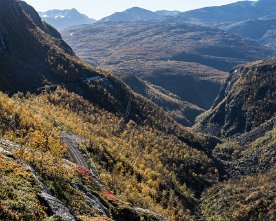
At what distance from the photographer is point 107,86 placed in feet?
634

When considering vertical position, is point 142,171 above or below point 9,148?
below

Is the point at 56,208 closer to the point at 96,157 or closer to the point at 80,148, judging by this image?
the point at 80,148

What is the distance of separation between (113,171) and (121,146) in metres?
35.1

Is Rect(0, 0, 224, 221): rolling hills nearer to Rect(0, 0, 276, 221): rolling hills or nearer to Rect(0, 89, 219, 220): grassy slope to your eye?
Rect(0, 0, 276, 221): rolling hills

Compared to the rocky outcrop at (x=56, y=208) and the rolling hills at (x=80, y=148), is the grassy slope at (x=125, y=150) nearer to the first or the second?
the rolling hills at (x=80, y=148)

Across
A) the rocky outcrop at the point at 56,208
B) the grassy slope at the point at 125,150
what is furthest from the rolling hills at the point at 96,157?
the grassy slope at the point at 125,150

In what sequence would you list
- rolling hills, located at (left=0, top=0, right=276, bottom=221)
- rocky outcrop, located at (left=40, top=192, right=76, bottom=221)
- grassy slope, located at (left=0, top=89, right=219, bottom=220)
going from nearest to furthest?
rocky outcrop, located at (left=40, top=192, right=76, bottom=221) → rolling hills, located at (left=0, top=0, right=276, bottom=221) → grassy slope, located at (left=0, top=89, right=219, bottom=220)

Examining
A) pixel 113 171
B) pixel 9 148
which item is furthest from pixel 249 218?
pixel 9 148

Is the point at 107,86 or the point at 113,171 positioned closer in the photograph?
the point at 113,171

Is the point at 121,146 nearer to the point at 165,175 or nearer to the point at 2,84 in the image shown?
the point at 165,175

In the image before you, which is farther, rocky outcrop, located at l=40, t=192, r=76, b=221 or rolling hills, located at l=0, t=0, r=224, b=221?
rolling hills, located at l=0, t=0, r=224, b=221

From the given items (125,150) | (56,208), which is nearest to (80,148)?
(125,150)

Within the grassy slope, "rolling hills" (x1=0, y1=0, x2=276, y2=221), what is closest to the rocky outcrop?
"rolling hills" (x1=0, y1=0, x2=276, y2=221)

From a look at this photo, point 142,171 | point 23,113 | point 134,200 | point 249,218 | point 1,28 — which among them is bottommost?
point 249,218
